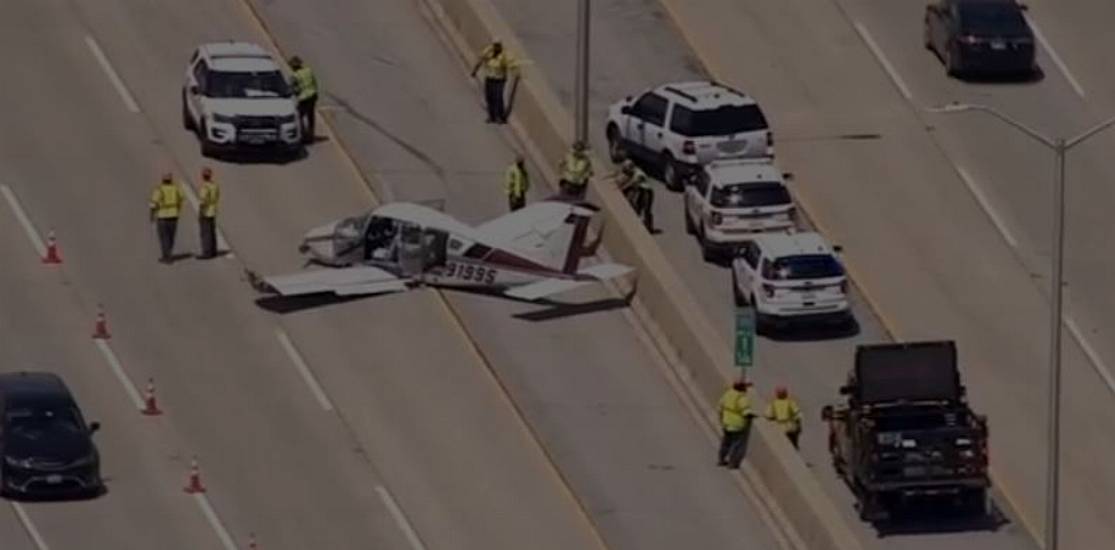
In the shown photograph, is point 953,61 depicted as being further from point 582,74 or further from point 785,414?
point 785,414

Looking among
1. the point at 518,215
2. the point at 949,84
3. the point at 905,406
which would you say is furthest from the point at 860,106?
the point at 905,406

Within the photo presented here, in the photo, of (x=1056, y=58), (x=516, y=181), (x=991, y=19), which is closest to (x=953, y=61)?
(x=991, y=19)

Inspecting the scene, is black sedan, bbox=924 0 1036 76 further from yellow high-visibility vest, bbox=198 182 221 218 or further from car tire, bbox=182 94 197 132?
yellow high-visibility vest, bbox=198 182 221 218

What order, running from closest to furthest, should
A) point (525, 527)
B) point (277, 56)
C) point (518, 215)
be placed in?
1. point (525, 527)
2. point (518, 215)
3. point (277, 56)

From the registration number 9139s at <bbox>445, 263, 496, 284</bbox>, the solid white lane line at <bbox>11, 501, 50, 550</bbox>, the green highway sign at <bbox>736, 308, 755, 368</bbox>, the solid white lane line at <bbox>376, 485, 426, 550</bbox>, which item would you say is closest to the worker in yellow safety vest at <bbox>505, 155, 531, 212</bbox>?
the registration number 9139s at <bbox>445, 263, 496, 284</bbox>

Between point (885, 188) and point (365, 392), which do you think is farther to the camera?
point (885, 188)

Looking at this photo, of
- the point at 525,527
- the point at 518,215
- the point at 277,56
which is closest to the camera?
the point at 525,527

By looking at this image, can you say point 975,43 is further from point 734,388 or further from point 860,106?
point 734,388

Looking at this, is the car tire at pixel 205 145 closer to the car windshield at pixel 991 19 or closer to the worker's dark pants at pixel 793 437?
the worker's dark pants at pixel 793 437

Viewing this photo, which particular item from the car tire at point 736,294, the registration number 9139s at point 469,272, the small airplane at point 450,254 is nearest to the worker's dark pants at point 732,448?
the car tire at point 736,294
